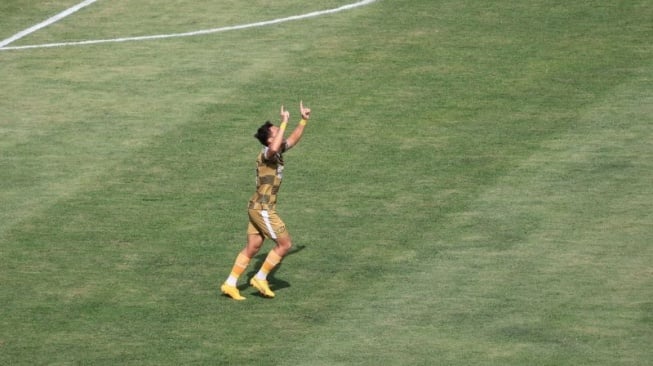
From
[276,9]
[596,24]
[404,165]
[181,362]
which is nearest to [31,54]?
[276,9]

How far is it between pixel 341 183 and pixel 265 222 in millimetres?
3574

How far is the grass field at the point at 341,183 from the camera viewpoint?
50.2 ft

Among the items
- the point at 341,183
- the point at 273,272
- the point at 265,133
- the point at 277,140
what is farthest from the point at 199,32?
the point at 277,140

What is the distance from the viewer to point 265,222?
16.2 metres

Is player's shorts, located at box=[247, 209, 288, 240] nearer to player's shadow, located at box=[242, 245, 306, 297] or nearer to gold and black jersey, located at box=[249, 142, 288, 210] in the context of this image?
gold and black jersey, located at box=[249, 142, 288, 210]

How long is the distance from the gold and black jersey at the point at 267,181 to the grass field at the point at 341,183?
1160mm

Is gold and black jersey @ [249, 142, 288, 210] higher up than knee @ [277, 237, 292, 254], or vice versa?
gold and black jersey @ [249, 142, 288, 210]

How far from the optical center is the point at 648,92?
22094mm

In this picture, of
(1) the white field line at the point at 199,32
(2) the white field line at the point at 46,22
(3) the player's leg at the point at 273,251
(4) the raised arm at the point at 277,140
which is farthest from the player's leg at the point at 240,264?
(2) the white field line at the point at 46,22

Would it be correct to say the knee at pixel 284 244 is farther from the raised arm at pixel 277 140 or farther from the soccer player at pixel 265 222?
the raised arm at pixel 277 140

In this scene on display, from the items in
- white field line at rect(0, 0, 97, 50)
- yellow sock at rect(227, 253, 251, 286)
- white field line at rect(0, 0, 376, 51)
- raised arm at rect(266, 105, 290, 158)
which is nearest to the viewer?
raised arm at rect(266, 105, 290, 158)

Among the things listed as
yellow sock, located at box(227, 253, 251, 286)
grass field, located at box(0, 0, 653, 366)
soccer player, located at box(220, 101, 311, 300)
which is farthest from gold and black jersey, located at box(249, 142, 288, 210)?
grass field, located at box(0, 0, 653, 366)

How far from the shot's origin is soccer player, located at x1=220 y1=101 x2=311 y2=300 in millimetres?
16188

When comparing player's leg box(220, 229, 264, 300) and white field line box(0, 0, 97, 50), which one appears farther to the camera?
white field line box(0, 0, 97, 50)
